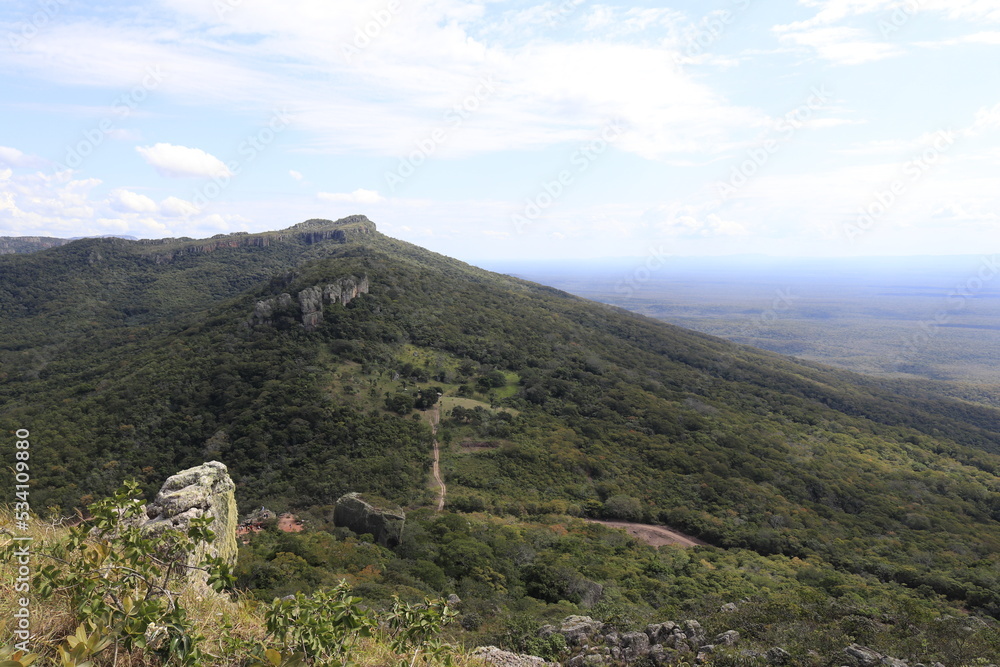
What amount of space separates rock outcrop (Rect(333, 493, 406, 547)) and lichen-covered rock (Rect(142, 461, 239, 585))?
40.5 ft

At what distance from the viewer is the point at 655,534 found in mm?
31781

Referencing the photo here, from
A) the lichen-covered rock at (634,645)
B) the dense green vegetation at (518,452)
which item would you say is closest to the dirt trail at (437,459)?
the dense green vegetation at (518,452)

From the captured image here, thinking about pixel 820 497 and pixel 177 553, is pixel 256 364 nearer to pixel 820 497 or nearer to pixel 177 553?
pixel 177 553

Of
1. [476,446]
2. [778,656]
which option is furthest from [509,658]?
[476,446]

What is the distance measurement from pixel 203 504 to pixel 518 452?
1264 inches

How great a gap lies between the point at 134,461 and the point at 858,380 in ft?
407

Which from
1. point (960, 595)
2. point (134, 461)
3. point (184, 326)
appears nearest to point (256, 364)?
point (134, 461)

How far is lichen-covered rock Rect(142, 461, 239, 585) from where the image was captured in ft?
32.2

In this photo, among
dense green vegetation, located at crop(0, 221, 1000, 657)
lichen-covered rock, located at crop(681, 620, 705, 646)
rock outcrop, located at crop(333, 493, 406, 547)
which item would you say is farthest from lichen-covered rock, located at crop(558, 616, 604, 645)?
rock outcrop, located at crop(333, 493, 406, 547)

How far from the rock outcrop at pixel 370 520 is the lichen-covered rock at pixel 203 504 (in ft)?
40.5

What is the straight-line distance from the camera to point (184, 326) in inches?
2359

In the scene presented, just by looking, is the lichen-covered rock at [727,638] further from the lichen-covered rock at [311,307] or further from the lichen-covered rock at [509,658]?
the lichen-covered rock at [311,307]

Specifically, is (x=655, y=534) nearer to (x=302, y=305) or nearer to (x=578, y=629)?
(x=578, y=629)

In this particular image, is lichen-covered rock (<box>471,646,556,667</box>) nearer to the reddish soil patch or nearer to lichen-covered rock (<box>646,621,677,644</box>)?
lichen-covered rock (<box>646,621,677,644</box>)
